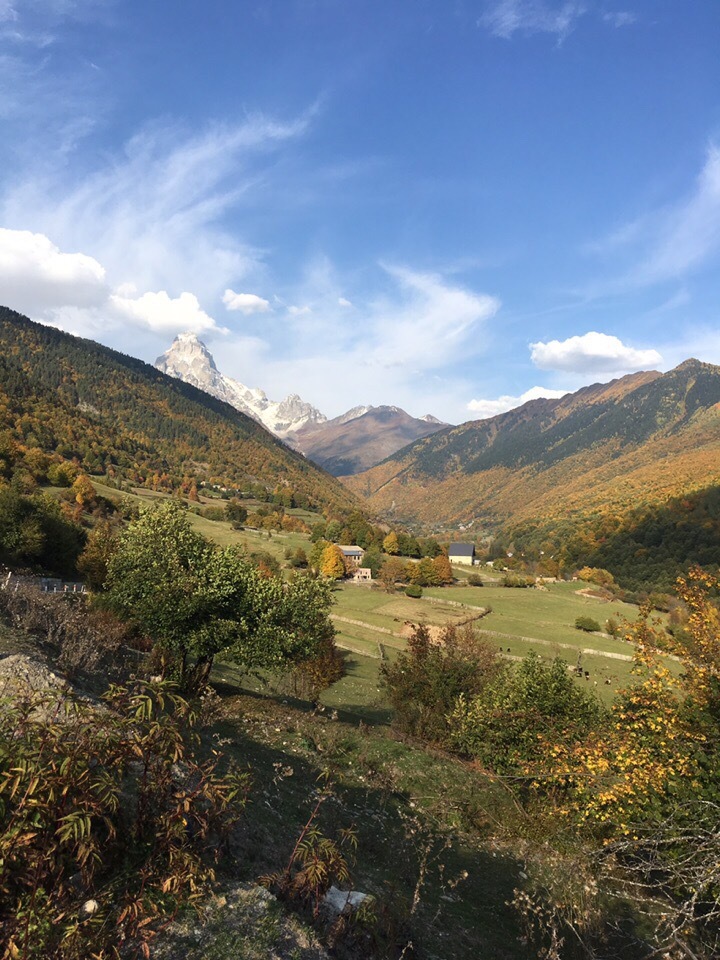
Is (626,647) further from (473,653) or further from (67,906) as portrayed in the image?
(67,906)

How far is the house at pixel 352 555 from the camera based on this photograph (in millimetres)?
126312

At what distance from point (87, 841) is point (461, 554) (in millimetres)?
178940

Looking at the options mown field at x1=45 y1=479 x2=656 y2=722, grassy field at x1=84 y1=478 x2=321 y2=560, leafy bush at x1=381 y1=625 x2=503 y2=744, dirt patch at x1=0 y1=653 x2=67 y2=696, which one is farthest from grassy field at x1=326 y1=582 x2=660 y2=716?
dirt patch at x1=0 y1=653 x2=67 y2=696

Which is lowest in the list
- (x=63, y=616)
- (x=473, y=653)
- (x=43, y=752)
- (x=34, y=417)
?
(x=473, y=653)

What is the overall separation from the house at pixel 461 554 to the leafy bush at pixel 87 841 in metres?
173

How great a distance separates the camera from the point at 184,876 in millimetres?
4957

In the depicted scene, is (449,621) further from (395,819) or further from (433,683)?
(395,819)

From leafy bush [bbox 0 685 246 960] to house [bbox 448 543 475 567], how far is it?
17273 cm

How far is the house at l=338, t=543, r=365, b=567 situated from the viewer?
12631cm

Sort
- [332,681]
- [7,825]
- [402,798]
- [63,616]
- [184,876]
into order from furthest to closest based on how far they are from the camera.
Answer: [332,681] → [63,616] → [402,798] → [184,876] → [7,825]

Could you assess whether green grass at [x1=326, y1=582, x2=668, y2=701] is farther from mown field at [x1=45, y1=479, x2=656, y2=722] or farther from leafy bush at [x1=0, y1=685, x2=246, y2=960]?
leafy bush at [x1=0, y1=685, x2=246, y2=960]

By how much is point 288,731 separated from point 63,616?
30.1ft

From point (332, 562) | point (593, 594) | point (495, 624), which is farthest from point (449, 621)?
point (593, 594)

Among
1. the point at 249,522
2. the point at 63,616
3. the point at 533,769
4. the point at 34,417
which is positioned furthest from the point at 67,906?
the point at 34,417
